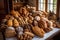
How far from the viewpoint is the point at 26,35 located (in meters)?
2.36

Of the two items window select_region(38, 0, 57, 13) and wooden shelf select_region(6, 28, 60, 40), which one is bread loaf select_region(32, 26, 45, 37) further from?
window select_region(38, 0, 57, 13)

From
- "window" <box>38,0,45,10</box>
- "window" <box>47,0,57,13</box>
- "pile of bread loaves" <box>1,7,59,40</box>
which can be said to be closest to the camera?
"pile of bread loaves" <box>1,7,59,40</box>

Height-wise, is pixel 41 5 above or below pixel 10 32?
above

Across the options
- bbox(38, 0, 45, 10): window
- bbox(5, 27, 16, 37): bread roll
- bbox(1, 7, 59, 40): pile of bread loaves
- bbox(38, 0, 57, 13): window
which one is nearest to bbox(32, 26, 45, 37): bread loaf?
bbox(1, 7, 59, 40): pile of bread loaves

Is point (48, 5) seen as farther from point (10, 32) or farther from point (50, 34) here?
point (10, 32)

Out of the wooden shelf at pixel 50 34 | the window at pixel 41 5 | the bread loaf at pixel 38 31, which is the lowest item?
the wooden shelf at pixel 50 34

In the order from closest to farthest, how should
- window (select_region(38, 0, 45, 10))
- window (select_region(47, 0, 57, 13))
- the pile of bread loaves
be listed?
the pile of bread loaves < window (select_region(47, 0, 57, 13)) < window (select_region(38, 0, 45, 10))

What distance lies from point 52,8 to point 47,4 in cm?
21

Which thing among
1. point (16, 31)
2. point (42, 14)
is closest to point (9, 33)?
point (16, 31)

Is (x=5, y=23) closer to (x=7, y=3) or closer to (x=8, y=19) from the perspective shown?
(x=8, y=19)

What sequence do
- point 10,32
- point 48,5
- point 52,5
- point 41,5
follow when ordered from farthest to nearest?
point 41,5 → point 48,5 → point 52,5 → point 10,32

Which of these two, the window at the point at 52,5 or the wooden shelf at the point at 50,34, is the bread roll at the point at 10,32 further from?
the window at the point at 52,5

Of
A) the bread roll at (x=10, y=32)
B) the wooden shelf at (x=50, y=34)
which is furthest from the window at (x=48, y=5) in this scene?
the bread roll at (x=10, y=32)

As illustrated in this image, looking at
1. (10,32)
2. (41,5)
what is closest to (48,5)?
(41,5)
